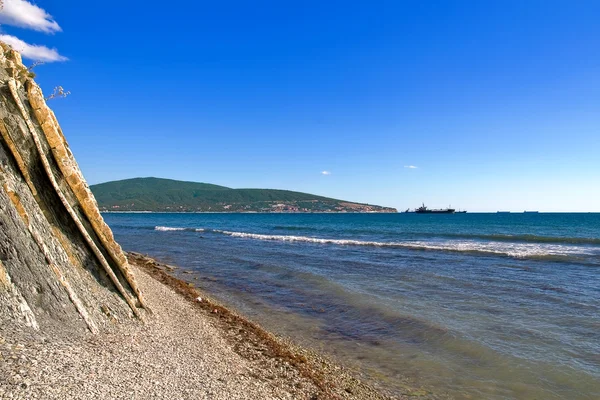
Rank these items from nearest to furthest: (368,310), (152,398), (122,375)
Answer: (152,398) < (122,375) < (368,310)

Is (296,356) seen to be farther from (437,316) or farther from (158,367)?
(437,316)

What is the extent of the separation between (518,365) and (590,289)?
14.4 metres

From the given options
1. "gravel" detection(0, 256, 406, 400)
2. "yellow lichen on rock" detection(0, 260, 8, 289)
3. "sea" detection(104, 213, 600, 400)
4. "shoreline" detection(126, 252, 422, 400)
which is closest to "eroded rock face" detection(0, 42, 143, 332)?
"yellow lichen on rock" detection(0, 260, 8, 289)

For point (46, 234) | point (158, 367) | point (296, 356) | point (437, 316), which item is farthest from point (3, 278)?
point (437, 316)

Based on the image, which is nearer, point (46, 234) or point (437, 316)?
point (46, 234)

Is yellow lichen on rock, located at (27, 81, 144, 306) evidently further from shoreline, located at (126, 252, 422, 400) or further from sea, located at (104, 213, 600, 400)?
sea, located at (104, 213, 600, 400)

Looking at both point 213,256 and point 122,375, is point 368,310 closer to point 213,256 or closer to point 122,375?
point 122,375

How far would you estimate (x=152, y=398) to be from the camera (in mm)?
6875

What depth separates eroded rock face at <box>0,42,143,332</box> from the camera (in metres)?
8.55

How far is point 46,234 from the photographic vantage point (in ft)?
32.0

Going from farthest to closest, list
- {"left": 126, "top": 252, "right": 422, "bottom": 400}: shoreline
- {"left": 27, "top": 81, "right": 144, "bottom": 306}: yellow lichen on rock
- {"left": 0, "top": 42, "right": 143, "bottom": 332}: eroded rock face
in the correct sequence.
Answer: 1. {"left": 27, "top": 81, "right": 144, "bottom": 306}: yellow lichen on rock
2. {"left": 126, "top": 252, "right": 422, "bottom": 400}: shoreline
3. {"left": 0, "top": 42, "right": 143, "bottom": 332}: eroded rock face

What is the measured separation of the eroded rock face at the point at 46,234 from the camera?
8.55m

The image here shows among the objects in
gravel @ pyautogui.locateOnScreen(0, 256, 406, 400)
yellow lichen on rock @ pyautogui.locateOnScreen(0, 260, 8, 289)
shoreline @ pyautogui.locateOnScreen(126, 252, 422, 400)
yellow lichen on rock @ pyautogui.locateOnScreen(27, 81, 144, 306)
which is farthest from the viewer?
yellow lichen on rock @ pyautogui.locateOnScreen(27, 81, 144, 306)

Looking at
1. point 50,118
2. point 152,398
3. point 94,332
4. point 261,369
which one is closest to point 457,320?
point 261,369
